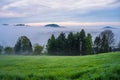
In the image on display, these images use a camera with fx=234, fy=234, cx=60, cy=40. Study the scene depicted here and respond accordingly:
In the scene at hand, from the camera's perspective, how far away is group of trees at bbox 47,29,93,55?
141 ft

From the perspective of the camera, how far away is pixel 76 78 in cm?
1216

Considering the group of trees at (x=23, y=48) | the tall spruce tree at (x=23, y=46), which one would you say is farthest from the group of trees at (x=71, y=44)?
the tall spruce tree at (x=23, y=46)

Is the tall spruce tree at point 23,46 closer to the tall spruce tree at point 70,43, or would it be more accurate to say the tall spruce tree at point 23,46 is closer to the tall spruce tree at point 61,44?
the tall spruce tree at point 61,44

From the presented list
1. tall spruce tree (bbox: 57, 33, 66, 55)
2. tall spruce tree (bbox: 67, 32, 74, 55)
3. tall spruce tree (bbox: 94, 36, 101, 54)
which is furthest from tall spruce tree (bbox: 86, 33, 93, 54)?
tall spruce tree (bbox: 57, 33, 66, 55)

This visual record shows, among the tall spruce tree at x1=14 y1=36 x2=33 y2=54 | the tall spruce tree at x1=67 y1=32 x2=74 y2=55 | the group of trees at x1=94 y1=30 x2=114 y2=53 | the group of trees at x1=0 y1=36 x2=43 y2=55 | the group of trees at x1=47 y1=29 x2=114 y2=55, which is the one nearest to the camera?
the group of trees at x1=0 y1=36 x2=43 y2=55

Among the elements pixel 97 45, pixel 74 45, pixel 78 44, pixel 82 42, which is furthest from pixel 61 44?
pixel 97 45

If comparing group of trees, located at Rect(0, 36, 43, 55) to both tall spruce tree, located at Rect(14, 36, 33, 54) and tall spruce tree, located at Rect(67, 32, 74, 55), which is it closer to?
tall spruce tree, located at Rect(14, 36, 33, 54)

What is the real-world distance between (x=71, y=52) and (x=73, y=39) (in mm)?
2481

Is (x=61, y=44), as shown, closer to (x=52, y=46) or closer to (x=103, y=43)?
(x=52, y=46)

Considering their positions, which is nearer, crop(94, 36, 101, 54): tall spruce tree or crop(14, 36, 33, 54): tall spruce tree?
crop(14, 36, 33, 54): tall spruce tree

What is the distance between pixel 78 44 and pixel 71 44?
1.31m

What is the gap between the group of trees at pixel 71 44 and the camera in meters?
42.8

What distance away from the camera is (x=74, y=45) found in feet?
144

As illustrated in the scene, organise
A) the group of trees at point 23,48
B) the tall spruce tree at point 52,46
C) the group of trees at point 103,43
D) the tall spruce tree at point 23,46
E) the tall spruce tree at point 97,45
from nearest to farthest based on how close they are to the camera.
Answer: the group of trees at point 23,48 → the tall spruce tree at point 23,46 → the tall spruce tree at point 52,46 → the group of trees at point 103,43 → the tall spruce tree at point 97,45
